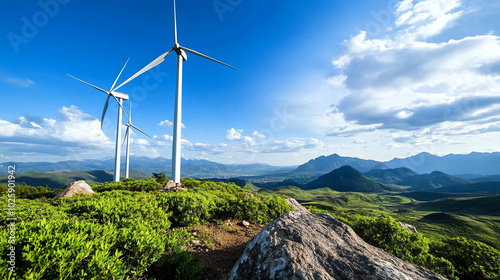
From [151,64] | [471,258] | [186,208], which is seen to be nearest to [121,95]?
[151,64]

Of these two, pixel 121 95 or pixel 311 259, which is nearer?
pixel 311 259

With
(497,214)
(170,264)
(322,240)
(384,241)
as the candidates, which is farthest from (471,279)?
(497,214)

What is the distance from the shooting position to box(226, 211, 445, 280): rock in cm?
476

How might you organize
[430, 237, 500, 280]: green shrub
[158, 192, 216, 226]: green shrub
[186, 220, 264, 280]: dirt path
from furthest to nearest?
[158, 192, 216, 226]: green shrub → [430, 237, 500, 280]: green shrub → [186, 220, 264, 280]: dirt path

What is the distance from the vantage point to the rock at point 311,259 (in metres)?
4.76

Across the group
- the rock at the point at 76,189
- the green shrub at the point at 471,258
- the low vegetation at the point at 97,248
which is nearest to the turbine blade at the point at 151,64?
the rock at the point at 76,189

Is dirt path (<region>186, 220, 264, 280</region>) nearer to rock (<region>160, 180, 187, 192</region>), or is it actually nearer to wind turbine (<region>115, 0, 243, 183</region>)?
rock (<region>160, 180, 187, 192</region>)

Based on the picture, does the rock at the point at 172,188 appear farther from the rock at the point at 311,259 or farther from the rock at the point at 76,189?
the rock at the point at 311,259

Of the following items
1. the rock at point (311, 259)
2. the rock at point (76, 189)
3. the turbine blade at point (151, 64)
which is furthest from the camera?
the turbine blade at point (151, 64)

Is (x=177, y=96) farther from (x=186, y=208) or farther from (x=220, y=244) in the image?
(x=220, y=244)

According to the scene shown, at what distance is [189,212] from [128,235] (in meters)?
5.64

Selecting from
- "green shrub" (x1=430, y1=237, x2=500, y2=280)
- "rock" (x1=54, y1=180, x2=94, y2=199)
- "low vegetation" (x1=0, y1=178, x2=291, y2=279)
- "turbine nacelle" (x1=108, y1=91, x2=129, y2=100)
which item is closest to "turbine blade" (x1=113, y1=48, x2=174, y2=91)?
"rock" (x1=54, y1=180, x2=94, y2=199)

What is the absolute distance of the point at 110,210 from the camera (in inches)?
346

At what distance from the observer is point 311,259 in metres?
5.16
